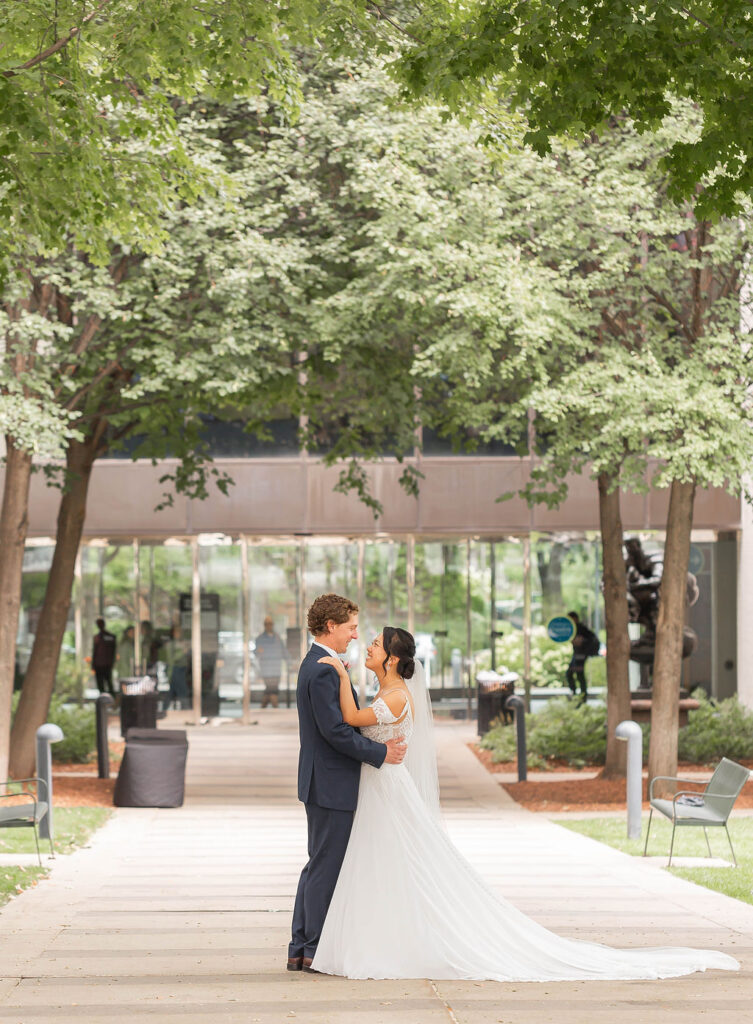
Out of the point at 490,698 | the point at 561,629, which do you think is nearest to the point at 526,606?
the point at 561,629

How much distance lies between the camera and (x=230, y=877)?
423 inches

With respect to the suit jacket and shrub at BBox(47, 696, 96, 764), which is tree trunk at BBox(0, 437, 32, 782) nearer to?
shrub at BBox(47, 696, 96, 764)

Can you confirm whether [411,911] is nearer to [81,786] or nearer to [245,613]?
[81,786]

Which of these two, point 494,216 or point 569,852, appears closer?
point 569,852

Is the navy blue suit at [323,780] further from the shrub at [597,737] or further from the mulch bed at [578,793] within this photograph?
the shrub at [597,737]

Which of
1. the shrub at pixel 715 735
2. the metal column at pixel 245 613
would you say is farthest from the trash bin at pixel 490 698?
the metal column at pixel 245 613

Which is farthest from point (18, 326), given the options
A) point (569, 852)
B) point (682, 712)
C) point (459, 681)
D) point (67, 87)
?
point (459, 681)

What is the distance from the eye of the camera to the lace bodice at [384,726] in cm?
708

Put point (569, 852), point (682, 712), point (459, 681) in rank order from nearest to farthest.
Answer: point (569, 852) → point (682, 712) → point (459, 681)

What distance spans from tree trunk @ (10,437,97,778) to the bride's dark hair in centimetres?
1114

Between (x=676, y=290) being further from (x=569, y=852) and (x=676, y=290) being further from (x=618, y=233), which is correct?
(x=569, y=852)

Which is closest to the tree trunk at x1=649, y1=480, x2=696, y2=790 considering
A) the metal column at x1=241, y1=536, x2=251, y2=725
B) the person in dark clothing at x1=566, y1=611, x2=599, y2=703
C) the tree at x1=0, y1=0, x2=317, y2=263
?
the tree at x1=0, y1=0, x2=317, y2=263

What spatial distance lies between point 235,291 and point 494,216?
2.94 m

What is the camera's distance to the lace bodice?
7082mm
